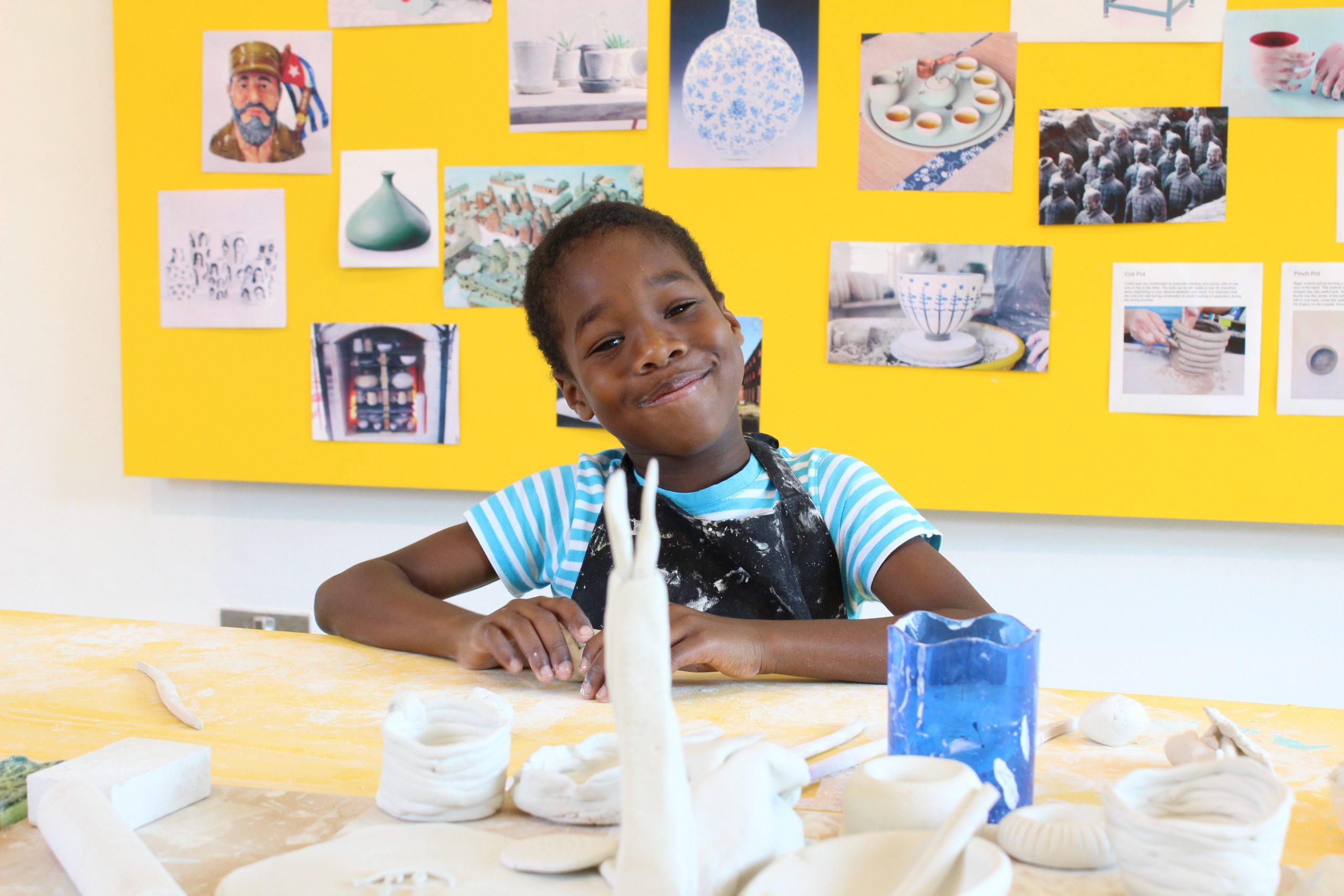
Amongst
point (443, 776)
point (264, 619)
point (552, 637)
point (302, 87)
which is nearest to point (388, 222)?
point (302, 87)

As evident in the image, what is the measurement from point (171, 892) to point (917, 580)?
2.35 ft

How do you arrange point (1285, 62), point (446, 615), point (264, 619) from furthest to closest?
point (264, 619) < point (1285, 62) < point (446, 615)

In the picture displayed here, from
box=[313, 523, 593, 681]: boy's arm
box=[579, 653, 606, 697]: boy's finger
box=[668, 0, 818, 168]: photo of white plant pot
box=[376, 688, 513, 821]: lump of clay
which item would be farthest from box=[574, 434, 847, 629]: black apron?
box=[668, 0, 818, 168]: photo of white plant pot

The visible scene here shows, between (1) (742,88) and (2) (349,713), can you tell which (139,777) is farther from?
(1) (742,88)

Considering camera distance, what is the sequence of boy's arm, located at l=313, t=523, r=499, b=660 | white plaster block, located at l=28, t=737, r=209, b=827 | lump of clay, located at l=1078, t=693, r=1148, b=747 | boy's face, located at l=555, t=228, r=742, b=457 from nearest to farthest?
white plaster block, located at l=28, t=737, r=209, b=827 → lump of clay, located at l=1078, t=693, r=1148, b=747 → boy's arm, located at l=313, t=523, r=499, b=660 → boy's face, located at l=555, t=228, r=742, b=457

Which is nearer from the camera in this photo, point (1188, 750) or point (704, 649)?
point (1188, 750)

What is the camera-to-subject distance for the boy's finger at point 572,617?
2.66 feet

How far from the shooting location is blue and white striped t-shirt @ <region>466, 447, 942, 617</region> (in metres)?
1.03

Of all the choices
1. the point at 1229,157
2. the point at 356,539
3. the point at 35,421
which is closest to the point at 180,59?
the point at 35,421

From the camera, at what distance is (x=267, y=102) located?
172 cm

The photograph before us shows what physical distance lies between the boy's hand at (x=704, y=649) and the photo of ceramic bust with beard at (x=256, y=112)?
1287mm

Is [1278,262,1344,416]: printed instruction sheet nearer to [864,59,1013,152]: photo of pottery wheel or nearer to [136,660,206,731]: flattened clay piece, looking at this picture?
[864,59,1013,152]: photo of pottery wheel

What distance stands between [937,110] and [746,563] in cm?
86

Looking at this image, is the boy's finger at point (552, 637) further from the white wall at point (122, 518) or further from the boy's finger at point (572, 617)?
the white wall at point (122, 518)
